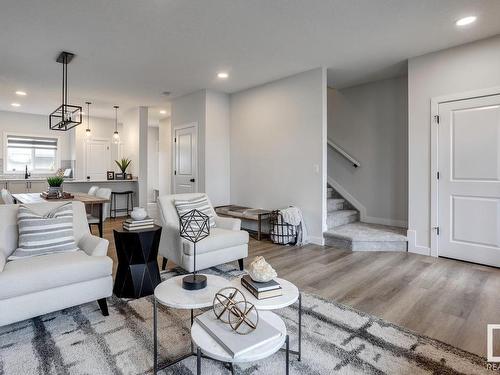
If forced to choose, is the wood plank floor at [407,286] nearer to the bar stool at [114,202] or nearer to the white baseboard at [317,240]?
the white baseboard at [317,240]

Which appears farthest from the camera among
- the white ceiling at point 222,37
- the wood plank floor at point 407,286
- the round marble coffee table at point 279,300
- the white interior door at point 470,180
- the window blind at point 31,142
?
the window blind at point 31,142

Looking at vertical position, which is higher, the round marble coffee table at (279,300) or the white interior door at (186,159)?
the white interior door at (186,159)

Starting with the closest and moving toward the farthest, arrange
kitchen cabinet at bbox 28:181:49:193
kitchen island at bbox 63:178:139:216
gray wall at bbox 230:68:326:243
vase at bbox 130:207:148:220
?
vase at bbox 130:207:148:220 < gray wall at bbox 230:68:326:243 < kitchen island at bbox 63:178:139:216 < kitchen cabinet at bbox 28:181:49:193

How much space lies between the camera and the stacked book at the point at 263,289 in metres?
1.62

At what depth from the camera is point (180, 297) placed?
162cm

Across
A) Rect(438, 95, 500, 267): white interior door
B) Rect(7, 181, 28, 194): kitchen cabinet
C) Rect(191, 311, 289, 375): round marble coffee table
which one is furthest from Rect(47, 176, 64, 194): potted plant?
Rect(438, 95, 500, 267): white interior door

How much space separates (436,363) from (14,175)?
1021 cm

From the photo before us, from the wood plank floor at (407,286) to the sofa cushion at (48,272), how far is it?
1524 mm

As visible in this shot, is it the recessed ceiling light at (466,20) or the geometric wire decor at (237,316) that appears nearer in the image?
the geometric wire decor at (237,316)

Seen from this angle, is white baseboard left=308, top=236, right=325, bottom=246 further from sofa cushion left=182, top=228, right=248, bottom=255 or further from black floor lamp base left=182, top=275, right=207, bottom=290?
black floor lamp base left=182, top=275, right=207, bottom=290

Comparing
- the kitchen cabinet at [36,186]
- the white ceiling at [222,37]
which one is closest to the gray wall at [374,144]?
the white ceiling at [222,37]

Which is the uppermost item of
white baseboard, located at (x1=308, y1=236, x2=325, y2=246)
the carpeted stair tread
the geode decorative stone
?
the geode decorative stone

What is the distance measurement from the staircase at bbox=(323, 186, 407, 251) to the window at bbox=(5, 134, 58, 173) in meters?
8.36

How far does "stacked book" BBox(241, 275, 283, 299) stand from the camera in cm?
162
